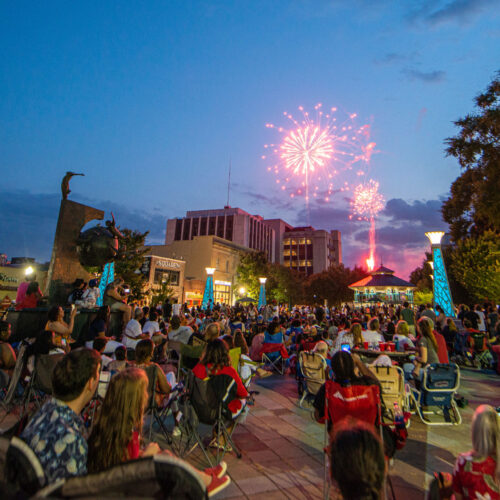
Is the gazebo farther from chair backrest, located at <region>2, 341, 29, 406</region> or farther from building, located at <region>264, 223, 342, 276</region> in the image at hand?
building, located at <region>264, 223, 342, 276</region>

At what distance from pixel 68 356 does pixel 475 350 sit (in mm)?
11837

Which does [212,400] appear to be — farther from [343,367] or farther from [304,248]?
[304,248]

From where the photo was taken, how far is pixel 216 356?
3932 mm

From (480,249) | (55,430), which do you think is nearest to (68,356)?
(55,430)

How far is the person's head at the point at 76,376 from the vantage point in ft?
6.42

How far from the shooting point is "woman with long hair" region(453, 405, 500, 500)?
200cm

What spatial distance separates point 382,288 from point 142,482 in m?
25.6

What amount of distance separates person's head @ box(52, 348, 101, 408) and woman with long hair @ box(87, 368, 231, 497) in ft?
0.45

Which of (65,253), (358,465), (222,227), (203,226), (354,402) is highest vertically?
(203,226)

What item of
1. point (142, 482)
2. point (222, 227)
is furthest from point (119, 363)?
point (222, 227)

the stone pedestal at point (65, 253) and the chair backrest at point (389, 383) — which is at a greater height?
the stone pedestal at point (65, 253)

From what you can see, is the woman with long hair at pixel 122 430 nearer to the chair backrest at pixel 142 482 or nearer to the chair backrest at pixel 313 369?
the chair backrest at pixel 142 482

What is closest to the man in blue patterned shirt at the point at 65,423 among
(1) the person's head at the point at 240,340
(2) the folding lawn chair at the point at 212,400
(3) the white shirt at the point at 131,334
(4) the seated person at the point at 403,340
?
(2) the folding lawn chair at the point at 212,400

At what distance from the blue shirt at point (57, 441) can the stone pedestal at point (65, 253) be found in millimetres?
7883
